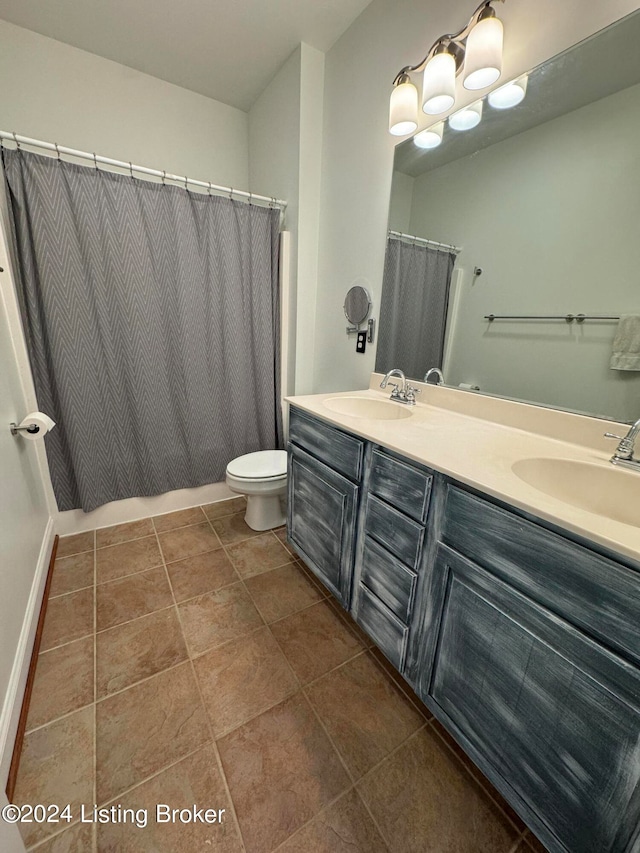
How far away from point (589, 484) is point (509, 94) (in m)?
1.29

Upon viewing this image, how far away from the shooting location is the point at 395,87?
1.34m

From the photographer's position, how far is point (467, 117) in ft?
4.13

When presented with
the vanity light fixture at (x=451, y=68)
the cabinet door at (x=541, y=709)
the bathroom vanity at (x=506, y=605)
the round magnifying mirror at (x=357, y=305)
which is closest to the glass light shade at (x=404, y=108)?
the vanity light fixture at (x=451, y=68)

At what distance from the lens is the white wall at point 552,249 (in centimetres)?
95

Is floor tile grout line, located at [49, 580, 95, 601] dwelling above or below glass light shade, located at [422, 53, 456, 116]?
below

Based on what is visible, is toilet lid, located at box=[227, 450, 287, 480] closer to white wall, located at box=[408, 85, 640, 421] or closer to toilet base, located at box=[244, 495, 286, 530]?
toilet base, located at box=[244, 495, 286, 530]

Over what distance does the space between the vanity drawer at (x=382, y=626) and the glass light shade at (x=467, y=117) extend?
5.80 ft

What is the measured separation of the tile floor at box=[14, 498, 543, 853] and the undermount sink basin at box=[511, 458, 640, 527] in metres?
0.84

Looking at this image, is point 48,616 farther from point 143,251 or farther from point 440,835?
point 143,251

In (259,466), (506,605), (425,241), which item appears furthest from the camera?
(259,466)

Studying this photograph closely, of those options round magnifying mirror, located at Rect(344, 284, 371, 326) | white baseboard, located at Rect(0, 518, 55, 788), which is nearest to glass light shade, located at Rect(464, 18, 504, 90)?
round magnifying mirror, located at Rect(344, 284, 371, 326)

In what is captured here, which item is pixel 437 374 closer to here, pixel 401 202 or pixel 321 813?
pixel 401 202

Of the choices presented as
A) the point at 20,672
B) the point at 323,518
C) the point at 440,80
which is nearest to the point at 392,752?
the point at 323,518

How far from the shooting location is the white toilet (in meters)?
1.83
